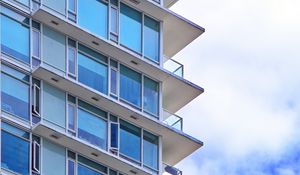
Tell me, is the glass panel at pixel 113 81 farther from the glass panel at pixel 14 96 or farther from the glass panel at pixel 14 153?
the glass panel at pixel 14 153

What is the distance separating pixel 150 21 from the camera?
264 feet

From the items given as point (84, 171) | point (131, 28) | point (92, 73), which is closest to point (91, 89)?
point (92, 73)

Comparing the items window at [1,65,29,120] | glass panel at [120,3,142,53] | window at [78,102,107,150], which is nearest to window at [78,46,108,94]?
window at [78,102,107,150]

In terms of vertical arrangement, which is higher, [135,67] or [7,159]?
[135,67]

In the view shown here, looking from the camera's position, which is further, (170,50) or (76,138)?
(170,50)

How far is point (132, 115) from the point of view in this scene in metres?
78.1

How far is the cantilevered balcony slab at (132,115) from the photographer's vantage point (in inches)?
2990

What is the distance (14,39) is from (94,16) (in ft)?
12.8

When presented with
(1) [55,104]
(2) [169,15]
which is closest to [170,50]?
(2) [169,15]

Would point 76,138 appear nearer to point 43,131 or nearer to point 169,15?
point 43,131

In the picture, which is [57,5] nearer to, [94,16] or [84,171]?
[94,16]

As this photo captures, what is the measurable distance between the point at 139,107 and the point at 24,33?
529 cm

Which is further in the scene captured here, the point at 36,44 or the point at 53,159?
the point at 36,44

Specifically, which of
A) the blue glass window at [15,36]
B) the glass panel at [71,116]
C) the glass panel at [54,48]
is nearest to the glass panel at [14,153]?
the glass panel at [71,116]
